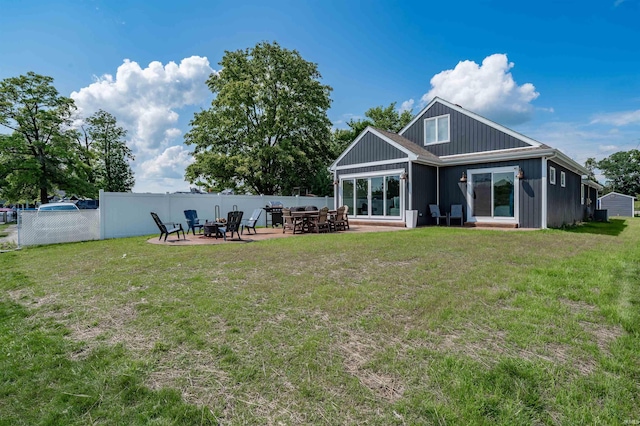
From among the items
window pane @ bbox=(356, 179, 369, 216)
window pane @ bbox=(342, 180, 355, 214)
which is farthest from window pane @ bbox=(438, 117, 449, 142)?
window pane @ bbox=(342, 180, 355, 214)

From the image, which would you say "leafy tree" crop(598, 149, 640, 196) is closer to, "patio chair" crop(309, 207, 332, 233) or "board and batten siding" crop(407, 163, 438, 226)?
"board and batten siding" crop(407, 163, 438, 226)

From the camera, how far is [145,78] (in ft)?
51.8

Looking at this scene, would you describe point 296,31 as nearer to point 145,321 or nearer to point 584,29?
point 584,29

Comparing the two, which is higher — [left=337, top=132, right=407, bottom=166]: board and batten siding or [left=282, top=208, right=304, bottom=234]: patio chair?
[left=337, top=132, right=407, bottom=166]: board and batten siding

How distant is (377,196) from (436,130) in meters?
4.35

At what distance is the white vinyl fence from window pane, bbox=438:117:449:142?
945cm

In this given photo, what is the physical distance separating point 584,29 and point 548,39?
131cm


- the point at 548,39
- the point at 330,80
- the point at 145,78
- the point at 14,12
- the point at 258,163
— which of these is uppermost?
the point at 330,80

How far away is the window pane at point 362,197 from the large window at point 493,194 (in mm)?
4461

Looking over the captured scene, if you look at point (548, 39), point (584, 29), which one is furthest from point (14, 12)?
point (584, 29)

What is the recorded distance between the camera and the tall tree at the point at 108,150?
31922mm

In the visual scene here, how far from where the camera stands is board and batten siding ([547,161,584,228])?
39.3ft

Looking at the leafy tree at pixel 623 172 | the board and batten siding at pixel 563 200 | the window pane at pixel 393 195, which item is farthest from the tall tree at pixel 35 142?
the leafy tree at pixel 623 172

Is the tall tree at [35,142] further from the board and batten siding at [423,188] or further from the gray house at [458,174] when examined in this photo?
→ the board and batten siding at [423,188]
